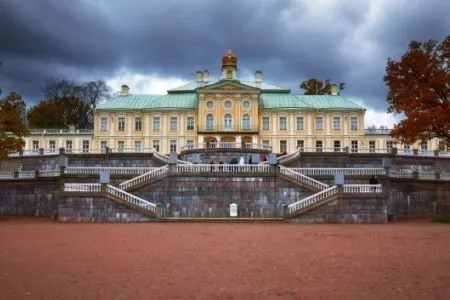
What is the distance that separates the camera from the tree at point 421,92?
2869 cm

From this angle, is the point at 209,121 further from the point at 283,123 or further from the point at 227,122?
the point at 283,123

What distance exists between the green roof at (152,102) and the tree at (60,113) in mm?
13983

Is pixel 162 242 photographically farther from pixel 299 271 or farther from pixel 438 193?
pixel 438 193

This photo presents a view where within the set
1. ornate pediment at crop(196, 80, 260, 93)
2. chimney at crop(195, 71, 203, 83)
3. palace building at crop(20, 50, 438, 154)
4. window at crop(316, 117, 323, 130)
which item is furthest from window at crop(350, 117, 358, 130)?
chimney at crop(195, 71, 203, 83)

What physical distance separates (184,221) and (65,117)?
171ft

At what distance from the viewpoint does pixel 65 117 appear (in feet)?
243

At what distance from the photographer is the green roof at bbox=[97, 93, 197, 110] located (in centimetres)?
6003

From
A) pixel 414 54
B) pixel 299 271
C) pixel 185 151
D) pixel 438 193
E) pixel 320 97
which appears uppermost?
pixel 320 97

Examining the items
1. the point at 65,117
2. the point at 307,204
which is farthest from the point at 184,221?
the point at 65,117

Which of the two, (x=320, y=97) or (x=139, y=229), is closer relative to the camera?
(x=139, y=229)

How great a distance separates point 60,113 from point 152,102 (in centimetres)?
1869

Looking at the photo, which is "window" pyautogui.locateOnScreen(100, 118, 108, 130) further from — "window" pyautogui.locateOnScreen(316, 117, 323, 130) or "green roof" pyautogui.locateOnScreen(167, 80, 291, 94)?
"window" pyautogui.locateOnScreen(316, 117, 323, 130)

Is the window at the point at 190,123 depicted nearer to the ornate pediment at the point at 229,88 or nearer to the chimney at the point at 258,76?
the ornate pediment at the point at 229,88

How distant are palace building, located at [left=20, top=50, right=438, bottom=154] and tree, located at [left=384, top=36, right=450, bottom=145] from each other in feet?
92.9
